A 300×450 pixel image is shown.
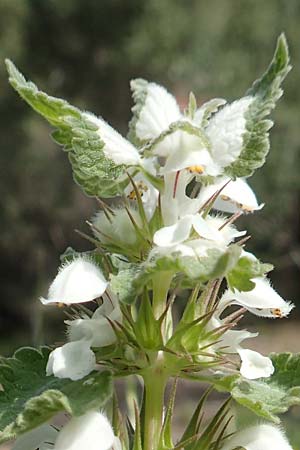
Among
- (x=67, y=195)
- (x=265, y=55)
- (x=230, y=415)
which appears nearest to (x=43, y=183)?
(x=67, y=195)

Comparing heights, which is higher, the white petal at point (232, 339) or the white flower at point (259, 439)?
the white petal at point (232, 339)

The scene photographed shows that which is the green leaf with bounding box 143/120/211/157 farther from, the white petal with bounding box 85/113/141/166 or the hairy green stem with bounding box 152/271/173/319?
the hairy green stem with bounding box 152/271/173/319

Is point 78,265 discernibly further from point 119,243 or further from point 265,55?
point 265,55

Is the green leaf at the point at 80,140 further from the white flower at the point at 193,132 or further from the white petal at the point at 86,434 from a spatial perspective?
the white petal at the point at 86,434

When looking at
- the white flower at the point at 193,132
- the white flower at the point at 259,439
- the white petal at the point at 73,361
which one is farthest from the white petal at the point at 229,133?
the white flower at the point at 259,439

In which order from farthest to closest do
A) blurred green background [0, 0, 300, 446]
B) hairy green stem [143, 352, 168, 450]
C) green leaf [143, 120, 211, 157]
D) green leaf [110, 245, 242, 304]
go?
blurred green background [0, 0, 300, 446]
hairy green stem [143, 352, 168, 450]
green leaf [143, 120, 211, 157]
green leaf [110, 245, 242, 304]

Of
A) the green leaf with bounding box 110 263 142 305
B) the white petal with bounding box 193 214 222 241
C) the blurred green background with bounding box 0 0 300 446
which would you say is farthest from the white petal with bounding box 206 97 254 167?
the blurred green background with bounding box 0 0 300 446

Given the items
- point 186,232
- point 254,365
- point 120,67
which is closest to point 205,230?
point 186,232
